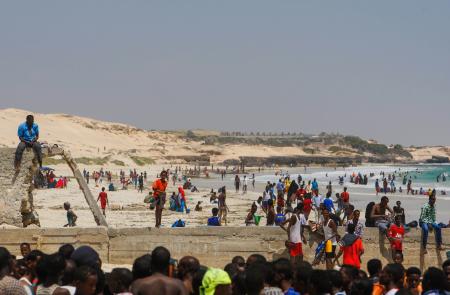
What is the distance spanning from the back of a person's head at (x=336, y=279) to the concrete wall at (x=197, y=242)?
5.92 m

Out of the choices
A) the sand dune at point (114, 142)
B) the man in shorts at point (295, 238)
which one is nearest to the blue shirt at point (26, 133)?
the man in shorts at point (295, 238)

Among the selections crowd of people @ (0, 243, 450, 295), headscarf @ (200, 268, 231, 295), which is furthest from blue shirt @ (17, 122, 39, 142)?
headscarf @ (200, 268, 231, 295)

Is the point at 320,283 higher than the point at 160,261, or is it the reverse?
the point at 160,261

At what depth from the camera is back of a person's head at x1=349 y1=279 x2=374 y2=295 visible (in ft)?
20.4

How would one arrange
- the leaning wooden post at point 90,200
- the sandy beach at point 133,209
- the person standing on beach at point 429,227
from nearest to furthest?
1. the person standing on beach at point 429,227
2. the leaning wooden post at point 90,200
3. the sandy beach at point 133,209

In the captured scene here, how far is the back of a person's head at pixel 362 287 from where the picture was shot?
6215 millimetres

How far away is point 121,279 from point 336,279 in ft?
6.77

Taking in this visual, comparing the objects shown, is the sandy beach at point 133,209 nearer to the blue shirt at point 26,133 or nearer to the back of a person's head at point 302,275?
the blue shirt at point 26,133

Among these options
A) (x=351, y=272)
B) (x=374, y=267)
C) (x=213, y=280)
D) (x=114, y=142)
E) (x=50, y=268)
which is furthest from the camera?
(x=114, y=142)

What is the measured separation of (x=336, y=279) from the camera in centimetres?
638

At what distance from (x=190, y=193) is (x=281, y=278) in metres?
38.2

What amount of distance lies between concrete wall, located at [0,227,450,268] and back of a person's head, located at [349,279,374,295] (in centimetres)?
610

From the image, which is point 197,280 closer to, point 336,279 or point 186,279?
point 186,279

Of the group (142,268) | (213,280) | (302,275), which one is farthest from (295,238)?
(213,280)
